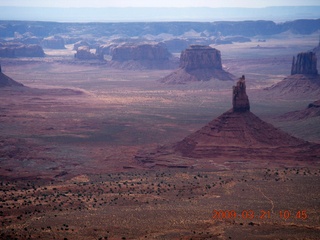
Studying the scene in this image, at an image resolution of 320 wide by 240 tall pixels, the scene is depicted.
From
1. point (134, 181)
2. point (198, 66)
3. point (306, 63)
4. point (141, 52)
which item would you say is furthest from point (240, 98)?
point (141, 52)

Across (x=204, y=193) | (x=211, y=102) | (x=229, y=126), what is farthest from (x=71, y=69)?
(x=204, y=193)

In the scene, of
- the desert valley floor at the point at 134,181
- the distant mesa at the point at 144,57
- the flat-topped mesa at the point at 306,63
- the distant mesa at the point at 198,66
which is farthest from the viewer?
the distant mesa at the point at 144,57

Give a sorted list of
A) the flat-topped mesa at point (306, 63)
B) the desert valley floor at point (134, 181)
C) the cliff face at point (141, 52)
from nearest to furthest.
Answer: the desert valley floor at point (134, 181) → the flat-topped mesa at point (306, 63) → the cliff face at point (141, 52)

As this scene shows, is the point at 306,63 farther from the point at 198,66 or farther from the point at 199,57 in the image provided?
the point at 198,66

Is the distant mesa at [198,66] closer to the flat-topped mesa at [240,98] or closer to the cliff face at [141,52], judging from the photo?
the cliff face at [141,52]

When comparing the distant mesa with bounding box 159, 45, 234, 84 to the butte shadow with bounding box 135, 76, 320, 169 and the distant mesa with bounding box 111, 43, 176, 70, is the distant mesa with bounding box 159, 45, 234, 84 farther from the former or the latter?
the butte shadow with bounding box 135, 76, 320, 169
